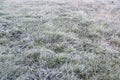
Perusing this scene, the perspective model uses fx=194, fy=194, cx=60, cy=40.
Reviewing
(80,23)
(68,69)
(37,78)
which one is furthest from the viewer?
(80,23)

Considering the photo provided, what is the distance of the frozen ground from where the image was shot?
11.7ft

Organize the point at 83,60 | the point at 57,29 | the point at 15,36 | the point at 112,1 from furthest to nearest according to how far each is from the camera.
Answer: the point at 112,1 < the point at 57,29 < the point at 15,36 < the point at 83,60

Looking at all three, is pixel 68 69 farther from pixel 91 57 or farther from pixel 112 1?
pixel 112 1

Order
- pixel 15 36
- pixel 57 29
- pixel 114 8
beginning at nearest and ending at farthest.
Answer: pixel 15 36 → pixel 57 29 → pixel 114 8

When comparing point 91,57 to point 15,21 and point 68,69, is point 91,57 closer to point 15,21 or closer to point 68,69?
point 68,69

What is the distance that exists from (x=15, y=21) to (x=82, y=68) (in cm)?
371

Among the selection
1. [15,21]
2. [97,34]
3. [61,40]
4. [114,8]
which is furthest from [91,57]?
[114,8]

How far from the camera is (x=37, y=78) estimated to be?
11.1 ft

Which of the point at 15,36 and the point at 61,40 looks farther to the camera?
the point at 15,36

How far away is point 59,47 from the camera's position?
4559 mm

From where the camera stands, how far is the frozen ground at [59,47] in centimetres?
355

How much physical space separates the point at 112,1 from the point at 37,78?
8382mm

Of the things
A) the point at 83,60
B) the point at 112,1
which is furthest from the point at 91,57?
the point at 112,1

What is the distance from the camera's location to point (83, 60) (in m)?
3.96
